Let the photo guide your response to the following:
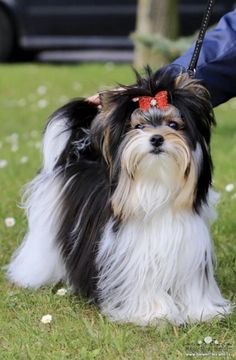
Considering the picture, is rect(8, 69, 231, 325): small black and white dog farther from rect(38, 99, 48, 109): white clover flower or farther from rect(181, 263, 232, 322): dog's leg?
rect(38, 99, 48, 109): white clover flower

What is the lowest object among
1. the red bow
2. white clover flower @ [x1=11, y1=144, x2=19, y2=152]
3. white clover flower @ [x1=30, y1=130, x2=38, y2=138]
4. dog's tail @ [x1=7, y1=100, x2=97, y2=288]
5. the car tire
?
the car tire

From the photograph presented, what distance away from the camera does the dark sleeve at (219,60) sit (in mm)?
3525

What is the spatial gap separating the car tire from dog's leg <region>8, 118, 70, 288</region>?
8.94 meters

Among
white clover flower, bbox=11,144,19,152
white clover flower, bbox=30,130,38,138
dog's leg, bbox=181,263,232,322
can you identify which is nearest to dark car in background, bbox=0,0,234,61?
white clover flower, bbox=30,130,38,138

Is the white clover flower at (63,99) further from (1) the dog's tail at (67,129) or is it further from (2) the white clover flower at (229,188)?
(1) the dog's tail at (67,129)

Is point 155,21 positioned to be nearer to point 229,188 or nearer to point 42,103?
point 42,103

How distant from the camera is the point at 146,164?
289 centimetres

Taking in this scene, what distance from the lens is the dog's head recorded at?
289 centimetres

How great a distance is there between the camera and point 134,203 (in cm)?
301

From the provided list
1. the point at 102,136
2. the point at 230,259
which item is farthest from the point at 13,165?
the point at 102,136

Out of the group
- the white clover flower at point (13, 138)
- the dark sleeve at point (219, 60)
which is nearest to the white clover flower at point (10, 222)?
the dark sleeve at point (219, 60)

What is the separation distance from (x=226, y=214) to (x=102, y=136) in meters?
1.91

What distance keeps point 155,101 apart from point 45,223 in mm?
949

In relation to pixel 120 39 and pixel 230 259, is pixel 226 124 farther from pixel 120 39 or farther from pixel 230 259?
pixel 120 39
